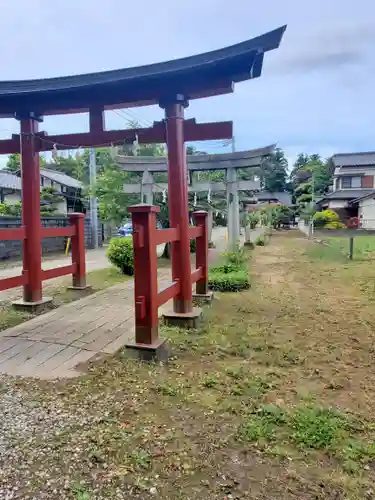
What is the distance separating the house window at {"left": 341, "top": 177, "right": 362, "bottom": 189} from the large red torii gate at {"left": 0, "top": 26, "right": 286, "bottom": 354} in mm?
35740

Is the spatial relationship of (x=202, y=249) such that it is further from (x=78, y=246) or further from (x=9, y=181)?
(x=9, y=181)

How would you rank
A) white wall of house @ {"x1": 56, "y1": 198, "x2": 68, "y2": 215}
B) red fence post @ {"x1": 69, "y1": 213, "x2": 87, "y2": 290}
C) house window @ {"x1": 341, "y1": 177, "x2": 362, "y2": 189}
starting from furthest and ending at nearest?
1. house window @ {"x1": 341, "y1": 177, "x2": 362, "y2": 189}
2. white wall of house @ {"x1": 56, "y1": 198, "x2": 68, "y2": 215}
3. red fence post @ {"x1": 69, "y1": 213, "x2": 87, "y2": 290}

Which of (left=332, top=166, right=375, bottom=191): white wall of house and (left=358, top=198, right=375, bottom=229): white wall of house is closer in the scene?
(left=358, top=198, right=375, bottom=229): white wall of house

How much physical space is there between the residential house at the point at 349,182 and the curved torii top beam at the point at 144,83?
105ft

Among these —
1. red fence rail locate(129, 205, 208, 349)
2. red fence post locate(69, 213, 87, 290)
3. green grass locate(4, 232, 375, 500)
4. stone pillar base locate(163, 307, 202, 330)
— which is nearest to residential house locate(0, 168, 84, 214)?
red fence post locate(69, 213, 87, 290)

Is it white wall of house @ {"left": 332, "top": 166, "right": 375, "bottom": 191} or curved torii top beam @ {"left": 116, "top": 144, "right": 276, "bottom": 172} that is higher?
white wall of house @ {"left": 332, "top": 166, "right": 375, "bottom": 191}

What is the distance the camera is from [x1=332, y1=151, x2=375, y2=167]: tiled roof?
38431 millimetres

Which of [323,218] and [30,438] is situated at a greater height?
[323,218]

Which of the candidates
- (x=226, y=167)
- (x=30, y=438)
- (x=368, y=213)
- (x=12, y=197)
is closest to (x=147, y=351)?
(x=30, y=438)

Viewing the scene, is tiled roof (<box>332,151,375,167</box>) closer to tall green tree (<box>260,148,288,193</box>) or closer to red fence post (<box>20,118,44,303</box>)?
tall green tree (<box>260,148,288,193</box>)

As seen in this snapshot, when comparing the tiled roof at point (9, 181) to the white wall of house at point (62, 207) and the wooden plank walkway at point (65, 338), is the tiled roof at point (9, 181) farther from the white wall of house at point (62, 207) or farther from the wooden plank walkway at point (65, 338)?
the wooden plank walkway at point (65, 338)

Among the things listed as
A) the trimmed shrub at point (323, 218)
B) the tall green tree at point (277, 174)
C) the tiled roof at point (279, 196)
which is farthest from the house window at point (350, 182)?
the tall green tree at point (277, 174)

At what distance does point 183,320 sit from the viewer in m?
4.77

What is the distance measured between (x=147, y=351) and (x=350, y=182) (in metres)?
38.5
